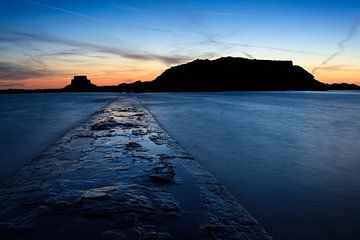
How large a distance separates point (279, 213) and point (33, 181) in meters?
5.07

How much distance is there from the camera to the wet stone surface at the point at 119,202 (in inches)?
159

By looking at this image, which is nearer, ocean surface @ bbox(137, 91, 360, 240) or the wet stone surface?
the wet stone surface

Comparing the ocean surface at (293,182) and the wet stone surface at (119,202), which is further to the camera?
the ocean surface at (293,182)

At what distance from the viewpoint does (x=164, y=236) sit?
387cm

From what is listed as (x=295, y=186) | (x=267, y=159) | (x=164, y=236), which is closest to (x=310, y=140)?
(x=267, y=159)

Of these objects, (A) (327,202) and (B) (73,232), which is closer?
(B) (73,232)

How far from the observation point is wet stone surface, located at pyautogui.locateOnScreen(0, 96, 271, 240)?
4031mm

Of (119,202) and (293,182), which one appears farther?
(293,182)

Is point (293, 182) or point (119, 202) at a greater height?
point (119, 202)

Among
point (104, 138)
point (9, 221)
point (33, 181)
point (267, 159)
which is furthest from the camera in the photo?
point (104, 138)

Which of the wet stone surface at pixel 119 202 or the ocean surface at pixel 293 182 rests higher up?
the wet stone surface at pixel 119 202

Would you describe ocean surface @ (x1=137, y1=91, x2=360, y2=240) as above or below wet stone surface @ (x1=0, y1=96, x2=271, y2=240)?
below

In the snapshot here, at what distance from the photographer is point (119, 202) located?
505cm

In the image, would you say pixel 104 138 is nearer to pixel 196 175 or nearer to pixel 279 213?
pixel 196 175
